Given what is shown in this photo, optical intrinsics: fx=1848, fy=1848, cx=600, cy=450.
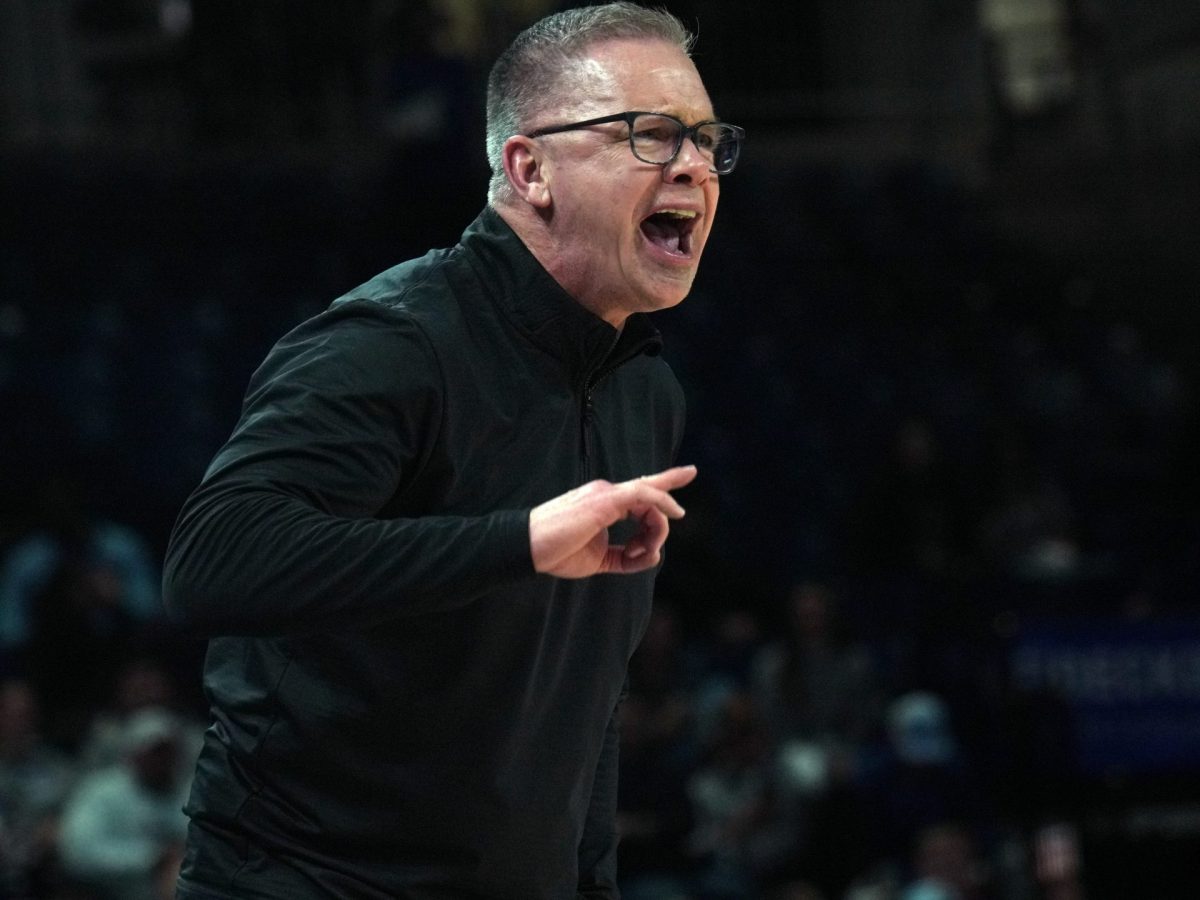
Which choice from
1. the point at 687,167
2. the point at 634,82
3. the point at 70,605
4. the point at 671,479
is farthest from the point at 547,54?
the point at 70,605

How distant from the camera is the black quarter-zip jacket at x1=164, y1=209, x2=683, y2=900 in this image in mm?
1898

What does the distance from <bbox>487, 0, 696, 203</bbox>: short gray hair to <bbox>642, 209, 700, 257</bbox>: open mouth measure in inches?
7.8

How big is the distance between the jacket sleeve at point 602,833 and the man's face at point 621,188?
1.97 ft

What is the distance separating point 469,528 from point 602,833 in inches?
30.1

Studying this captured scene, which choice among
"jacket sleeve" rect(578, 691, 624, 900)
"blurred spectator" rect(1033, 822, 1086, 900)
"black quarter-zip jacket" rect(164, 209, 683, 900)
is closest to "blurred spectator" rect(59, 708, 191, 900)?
"blurred spectator" rect(1033, 822, 1086, 900)

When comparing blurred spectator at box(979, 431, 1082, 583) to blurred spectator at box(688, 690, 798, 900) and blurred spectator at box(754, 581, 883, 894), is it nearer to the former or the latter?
blurred spectator at box(754, 581, 883, 894)

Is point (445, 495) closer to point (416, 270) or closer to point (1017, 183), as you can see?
point (416, 270)

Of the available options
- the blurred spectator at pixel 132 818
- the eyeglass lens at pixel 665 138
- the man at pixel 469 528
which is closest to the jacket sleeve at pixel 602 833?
the man at pixel 469 528

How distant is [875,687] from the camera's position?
7.79 m

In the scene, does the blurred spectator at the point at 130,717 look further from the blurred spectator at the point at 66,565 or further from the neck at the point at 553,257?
the neck at the point at 553,257

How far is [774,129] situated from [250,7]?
375 centimetres

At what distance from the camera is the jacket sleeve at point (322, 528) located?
1.88 m

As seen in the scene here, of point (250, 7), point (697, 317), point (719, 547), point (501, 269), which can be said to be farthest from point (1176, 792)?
point (250, 7)

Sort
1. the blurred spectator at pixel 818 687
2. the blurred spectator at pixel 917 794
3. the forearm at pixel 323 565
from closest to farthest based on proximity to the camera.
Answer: the forearm at pixel 323 565
the blurred spectator at pixel 917 794
the blurred spectator at pixel 818 687
